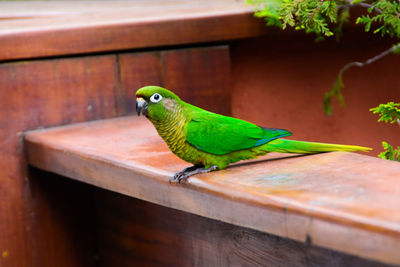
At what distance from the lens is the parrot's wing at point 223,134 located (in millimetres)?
1539

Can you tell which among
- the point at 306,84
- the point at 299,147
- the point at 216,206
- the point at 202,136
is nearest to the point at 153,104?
the point at 202,136

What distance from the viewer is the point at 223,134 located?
5.10 ft

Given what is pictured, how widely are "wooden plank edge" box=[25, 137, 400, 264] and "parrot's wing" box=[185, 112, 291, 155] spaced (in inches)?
5.1

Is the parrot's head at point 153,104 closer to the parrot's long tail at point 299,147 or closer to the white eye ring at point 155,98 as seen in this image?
the white eye ring at point 155,98

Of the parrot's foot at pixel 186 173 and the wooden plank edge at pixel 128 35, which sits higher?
the wooden plank edge at pixel 128 35

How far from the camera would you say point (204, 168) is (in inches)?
62.2

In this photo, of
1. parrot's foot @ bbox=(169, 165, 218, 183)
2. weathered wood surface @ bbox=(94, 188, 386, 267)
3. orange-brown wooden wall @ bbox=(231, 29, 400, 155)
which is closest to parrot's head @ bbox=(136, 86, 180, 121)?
parrot's foot @ bbox=(169, 165, 218, 183)

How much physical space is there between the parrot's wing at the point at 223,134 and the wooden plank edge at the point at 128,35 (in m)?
0.94

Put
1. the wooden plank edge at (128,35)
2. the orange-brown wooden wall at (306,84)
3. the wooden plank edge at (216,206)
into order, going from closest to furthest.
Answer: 1. the wooden plank edge at (216,206)
2. the wooden plank edge at (128,35)
3. the orange-brown wooden wall at (306,84)

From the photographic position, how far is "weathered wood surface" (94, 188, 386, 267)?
1.52m

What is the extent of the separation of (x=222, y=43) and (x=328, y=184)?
147 cm

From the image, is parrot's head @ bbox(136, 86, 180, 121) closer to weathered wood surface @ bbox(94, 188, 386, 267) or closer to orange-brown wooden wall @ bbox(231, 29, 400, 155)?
weathered wood surface @ bbox(94, 188, 386, 267)

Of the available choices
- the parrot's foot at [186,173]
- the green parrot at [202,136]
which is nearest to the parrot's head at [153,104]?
the green parrot at [202,136]

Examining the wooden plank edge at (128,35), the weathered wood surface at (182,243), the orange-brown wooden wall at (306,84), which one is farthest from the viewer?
the orange-brown wooden wall at (306,84)
